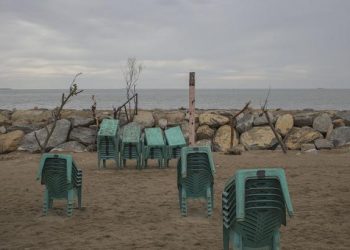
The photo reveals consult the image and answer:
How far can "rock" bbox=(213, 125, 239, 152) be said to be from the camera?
650 inches

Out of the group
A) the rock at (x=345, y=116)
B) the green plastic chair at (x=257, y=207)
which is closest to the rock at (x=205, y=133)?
the rock at (x=345, y=116)

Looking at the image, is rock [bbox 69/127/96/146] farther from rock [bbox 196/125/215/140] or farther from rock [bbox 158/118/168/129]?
rock [bbox 196/125/215/140]

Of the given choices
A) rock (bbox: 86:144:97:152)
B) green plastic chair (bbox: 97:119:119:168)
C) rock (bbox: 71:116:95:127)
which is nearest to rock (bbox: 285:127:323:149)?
rock (bbox: 86:144:97:152)

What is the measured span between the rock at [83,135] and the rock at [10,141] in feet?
5.51

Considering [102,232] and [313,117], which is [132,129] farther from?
[313,117]

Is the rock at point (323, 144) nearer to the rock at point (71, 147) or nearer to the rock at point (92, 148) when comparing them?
the rock at point (92, 148)

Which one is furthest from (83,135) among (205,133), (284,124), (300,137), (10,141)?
(300,137)

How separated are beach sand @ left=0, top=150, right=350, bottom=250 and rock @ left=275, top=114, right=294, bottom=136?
5496mm

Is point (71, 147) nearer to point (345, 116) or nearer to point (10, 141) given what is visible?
point (10, 141)

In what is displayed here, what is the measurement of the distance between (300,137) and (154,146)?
681 cm

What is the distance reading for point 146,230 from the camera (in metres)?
6.10

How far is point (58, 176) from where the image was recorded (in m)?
6.74

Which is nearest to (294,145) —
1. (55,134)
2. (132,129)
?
(132,129)

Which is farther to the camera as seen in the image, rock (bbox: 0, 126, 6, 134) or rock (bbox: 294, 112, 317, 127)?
rock (bbox: 294, 112, 317, 127)
